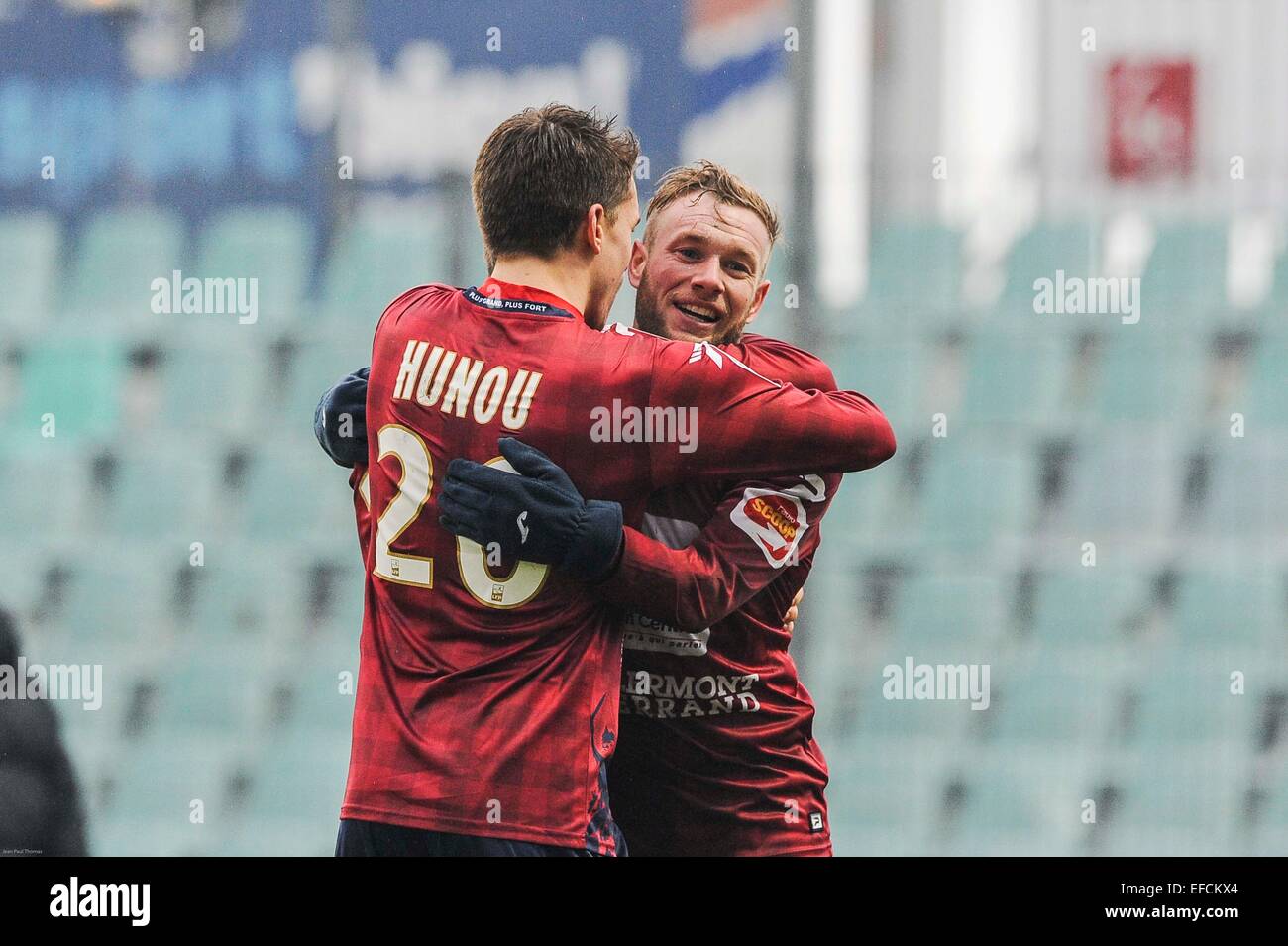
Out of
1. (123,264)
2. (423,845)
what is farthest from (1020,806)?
(123,264)

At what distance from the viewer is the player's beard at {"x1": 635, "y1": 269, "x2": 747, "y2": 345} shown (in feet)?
9.32

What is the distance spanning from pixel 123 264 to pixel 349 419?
564 cm

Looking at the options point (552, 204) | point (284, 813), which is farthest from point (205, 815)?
point (552, 204)

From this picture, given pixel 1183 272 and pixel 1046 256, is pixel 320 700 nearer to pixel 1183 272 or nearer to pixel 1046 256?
pixel 1046 256

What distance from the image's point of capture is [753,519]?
262cm

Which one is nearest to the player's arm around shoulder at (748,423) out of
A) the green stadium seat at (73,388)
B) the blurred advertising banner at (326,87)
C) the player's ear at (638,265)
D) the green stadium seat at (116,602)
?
the player's ear at (638,265)

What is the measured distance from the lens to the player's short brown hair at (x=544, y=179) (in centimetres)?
250

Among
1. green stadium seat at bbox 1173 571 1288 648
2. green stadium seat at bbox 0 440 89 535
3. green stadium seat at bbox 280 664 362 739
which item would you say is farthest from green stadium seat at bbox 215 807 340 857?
green stadium seat at bbox 1173 571 1288 648

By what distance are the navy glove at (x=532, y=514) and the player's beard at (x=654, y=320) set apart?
1.65 ft

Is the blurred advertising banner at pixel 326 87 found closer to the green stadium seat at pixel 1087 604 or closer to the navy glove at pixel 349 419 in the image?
the green stadium seat at pixel 1087 604

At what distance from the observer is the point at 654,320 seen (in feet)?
9.36

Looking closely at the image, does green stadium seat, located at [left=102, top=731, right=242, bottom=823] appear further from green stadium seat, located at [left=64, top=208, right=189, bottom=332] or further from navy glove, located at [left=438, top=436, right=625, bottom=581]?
navy glove, located at [left=438, top=436, right=625, bottom=581]

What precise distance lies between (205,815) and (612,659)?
4397 mm
